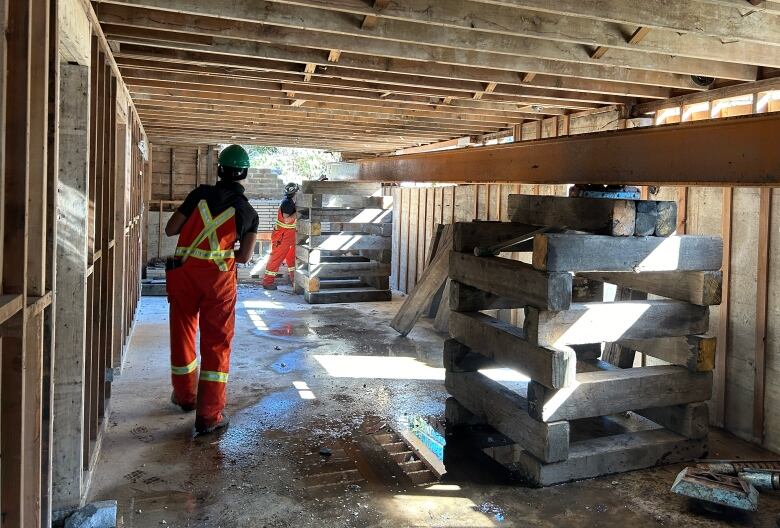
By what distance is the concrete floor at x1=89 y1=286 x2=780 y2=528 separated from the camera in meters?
4.27

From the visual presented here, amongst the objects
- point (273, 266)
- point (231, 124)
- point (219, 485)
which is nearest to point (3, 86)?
point (219, 485)

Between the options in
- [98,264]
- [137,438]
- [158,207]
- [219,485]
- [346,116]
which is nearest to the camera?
[219,485]

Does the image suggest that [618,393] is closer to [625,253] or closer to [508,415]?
[508,415]

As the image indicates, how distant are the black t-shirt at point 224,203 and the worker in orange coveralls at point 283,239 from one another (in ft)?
28.5

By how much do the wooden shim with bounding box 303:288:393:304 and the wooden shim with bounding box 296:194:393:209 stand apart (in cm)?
168

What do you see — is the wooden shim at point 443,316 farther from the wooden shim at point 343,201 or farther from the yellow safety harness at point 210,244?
the yellow safety harness at point 210,244

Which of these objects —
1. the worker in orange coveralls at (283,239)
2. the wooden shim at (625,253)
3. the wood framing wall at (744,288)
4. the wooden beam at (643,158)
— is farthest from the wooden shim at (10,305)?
the worker in orange coveralls at (283,239)

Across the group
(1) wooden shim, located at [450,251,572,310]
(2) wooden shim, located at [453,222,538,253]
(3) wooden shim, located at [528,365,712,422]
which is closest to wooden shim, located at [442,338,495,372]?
(1) wooden shim, located at [450,251,572,310]

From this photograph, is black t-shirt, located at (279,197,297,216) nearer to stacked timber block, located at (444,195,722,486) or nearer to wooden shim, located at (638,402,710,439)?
stacked timber block, located at (444,195,722,486)

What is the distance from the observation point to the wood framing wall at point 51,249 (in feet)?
7.55

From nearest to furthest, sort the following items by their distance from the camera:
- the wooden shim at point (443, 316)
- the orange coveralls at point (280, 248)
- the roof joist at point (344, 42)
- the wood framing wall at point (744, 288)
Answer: the roof joist at point (344, 42) < the wood framing wall at point (744, 288) < the wooden shim at point (443, 316) < the orange coveralls at point (280, 248)

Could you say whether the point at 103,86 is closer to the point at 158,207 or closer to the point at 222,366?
the point at 222,366

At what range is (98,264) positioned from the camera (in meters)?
4.97

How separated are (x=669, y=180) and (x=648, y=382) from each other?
2326 millimetres
